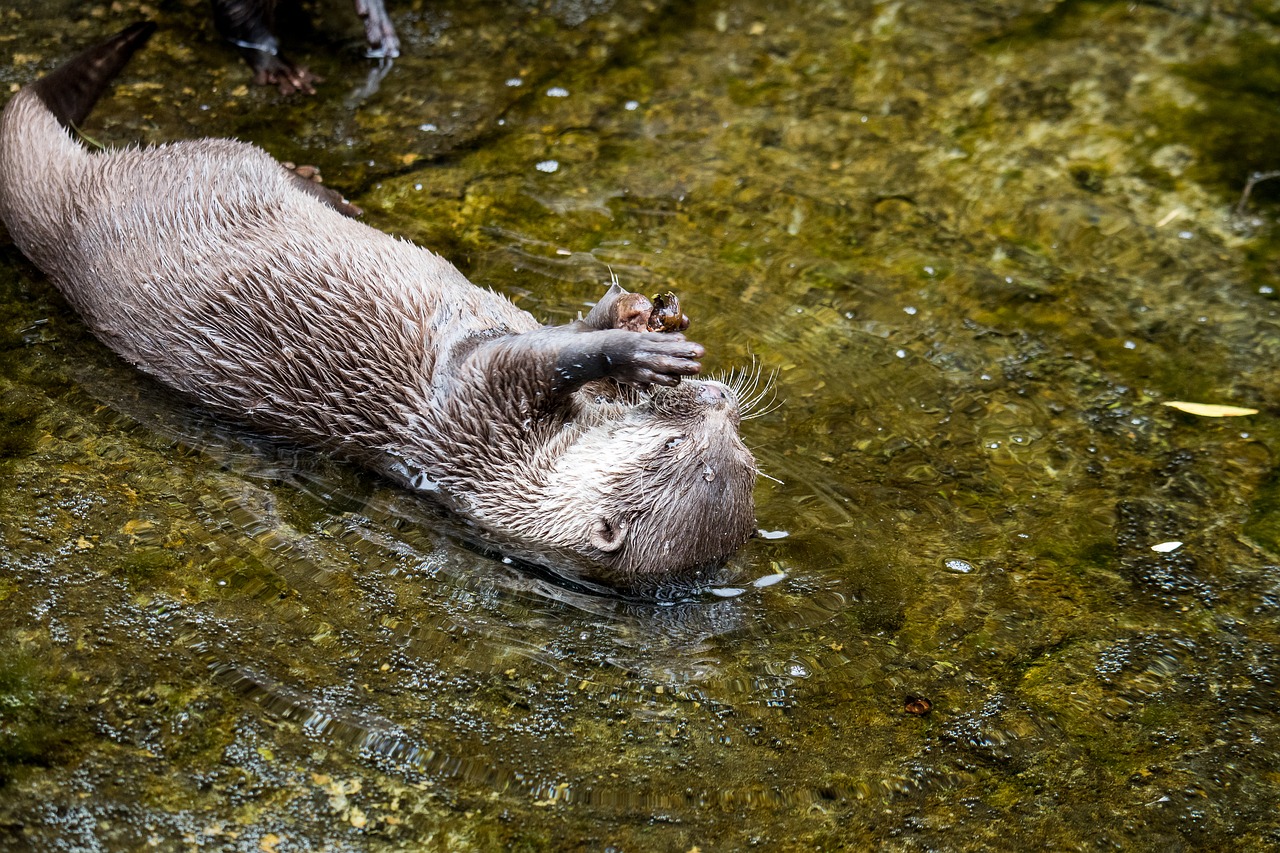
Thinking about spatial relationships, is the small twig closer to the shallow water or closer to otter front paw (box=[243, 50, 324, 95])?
the shallow water

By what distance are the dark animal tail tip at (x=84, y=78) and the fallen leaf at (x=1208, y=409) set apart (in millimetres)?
2999

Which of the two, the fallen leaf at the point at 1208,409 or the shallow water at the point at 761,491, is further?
the fallen leaf at the point at 1208,409

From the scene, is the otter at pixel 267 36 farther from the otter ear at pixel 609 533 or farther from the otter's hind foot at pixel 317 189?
the otter ear at pixel 609 533

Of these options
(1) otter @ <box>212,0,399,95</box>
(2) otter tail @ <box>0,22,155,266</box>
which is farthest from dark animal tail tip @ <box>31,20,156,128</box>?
(1) otter @ <box>212,0,399,95</box>

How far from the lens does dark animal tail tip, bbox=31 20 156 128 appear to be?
10.4 ft

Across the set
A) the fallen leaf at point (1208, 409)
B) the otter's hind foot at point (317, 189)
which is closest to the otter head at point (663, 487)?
the otter's hind foot at point (317, 189)

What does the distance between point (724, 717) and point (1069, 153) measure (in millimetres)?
2503

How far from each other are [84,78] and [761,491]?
223cm

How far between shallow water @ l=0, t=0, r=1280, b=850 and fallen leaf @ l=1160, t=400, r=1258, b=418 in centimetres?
3

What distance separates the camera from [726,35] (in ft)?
13.8

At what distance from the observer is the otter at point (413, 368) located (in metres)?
2.46

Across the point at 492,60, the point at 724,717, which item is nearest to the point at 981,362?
the point at 724,717

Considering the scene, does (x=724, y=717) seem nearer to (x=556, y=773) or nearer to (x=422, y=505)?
(x=556, y=773)

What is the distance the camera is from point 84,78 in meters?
3.35
